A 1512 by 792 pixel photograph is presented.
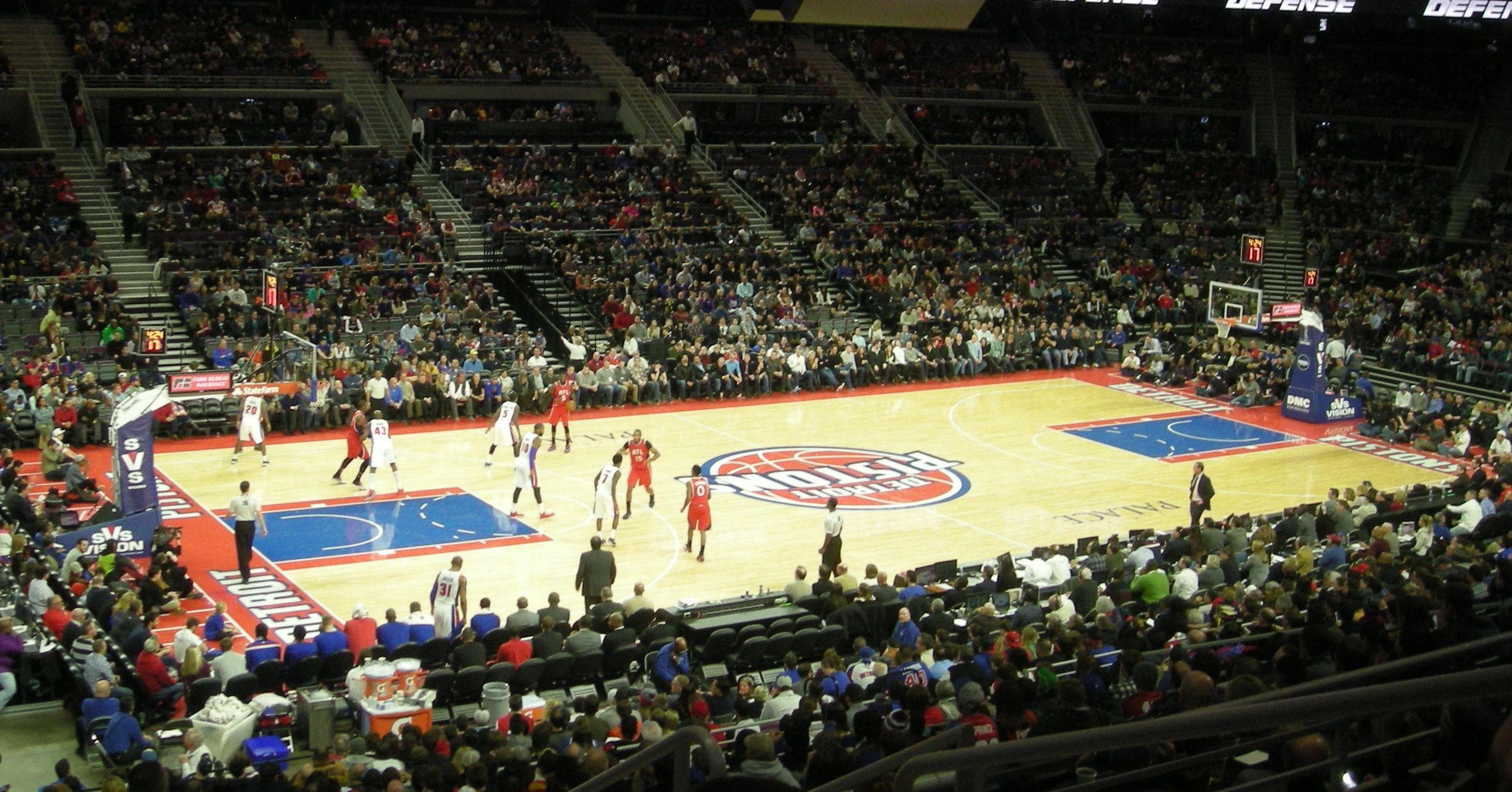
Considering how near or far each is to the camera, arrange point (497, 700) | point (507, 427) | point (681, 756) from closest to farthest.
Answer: point (681, 756) < point (497, 700) < point (507, 427)

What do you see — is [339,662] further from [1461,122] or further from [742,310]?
[1461,122]

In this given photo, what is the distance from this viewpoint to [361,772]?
9625mm

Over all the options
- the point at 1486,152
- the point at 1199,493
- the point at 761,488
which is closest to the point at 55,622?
the point at 761,488

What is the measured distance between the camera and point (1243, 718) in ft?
9.20

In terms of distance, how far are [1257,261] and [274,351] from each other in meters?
22.6

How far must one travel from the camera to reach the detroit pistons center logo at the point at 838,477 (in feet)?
75.7

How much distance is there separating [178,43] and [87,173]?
4894 millimetres

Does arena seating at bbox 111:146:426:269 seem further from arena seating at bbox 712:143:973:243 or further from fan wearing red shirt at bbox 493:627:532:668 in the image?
fan wearing red shirt at bbox 493:627:532:668

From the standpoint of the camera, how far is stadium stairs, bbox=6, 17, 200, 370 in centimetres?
2948

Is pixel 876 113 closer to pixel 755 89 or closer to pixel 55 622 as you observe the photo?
pixel 755 89

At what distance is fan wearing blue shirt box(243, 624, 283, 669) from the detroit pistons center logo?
32.6 feet

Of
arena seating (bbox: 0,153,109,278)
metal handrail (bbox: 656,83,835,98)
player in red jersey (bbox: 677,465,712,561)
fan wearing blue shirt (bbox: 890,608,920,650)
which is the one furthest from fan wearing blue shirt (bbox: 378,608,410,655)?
metal handrail (bbox: 656,83,835,98)

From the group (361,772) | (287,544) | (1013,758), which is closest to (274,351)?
(287,544)

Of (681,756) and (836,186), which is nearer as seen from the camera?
A: (681,756)
